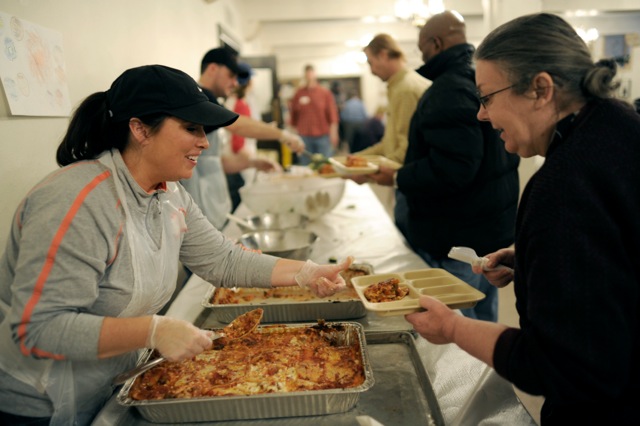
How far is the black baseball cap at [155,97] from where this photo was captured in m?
1.04

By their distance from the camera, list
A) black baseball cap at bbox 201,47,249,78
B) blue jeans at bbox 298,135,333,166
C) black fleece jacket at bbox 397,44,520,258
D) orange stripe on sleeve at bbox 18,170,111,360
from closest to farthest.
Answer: orange stripe on sleeve at bbox 18,170,111,360 → black fleece jacket at bbox 397,44,520,258 → black baseball cap at bbox 201,47,249,78 → blue jeans at bbox 298,135,333,166

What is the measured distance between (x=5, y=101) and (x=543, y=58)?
1.53 m

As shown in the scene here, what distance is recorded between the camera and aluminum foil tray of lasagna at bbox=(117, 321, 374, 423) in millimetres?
1012

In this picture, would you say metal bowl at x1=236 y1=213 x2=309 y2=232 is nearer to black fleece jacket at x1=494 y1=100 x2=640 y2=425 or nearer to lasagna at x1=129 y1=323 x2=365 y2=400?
lasagna at x1=129 y1=323 x2=365 y2=400

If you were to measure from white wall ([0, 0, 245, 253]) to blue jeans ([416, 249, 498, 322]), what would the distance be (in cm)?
180

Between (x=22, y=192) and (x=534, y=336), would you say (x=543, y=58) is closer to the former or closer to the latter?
(x=534, y=336)

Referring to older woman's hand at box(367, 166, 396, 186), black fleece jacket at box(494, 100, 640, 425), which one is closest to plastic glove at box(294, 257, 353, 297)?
black fleece jacket at box(494, 100, 640, 425)

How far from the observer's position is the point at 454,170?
6.51 feet

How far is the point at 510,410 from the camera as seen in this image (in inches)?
40.5

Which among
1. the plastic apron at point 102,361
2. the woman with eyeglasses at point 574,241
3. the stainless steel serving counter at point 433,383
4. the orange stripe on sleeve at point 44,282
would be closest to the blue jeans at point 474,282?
the stainless steel serving counter at point 433,383

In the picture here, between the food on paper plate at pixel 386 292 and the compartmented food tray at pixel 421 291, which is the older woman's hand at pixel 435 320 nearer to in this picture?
the compartmented food tray at pixel 421 291

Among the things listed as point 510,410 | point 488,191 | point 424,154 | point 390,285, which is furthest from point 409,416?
point 424,154

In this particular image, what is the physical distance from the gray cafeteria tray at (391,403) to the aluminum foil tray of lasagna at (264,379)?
0.02 meters

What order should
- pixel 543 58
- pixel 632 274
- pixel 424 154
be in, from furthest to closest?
pixel 424 154 → pixel 543 58 → pixel 632 274
